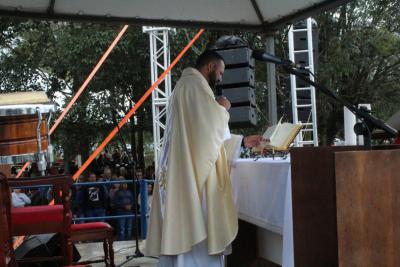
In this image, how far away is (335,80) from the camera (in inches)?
596

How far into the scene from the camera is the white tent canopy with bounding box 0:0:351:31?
5.18 meters

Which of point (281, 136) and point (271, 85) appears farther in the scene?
point (271, 85)

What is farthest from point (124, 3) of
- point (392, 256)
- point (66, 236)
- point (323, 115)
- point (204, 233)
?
point (323, 115)

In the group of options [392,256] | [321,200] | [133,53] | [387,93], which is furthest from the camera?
[387,93]

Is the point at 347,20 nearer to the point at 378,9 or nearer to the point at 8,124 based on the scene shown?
the point at 378,9

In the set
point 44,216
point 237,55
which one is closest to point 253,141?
point 44,216

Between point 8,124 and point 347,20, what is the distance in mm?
13114

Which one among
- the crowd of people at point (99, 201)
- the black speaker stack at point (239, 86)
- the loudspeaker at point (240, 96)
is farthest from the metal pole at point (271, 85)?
the crowd of people at point (99, 201)

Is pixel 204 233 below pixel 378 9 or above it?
below

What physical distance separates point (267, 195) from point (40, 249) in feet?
8.53

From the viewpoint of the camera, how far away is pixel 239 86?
25.6ft

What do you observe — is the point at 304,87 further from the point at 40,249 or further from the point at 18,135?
the point at 18,135

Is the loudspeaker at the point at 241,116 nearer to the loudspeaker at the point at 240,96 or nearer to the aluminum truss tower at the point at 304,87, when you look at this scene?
the loudspeaker at the point at 240,96

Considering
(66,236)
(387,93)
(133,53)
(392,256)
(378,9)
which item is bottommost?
(66,236)
